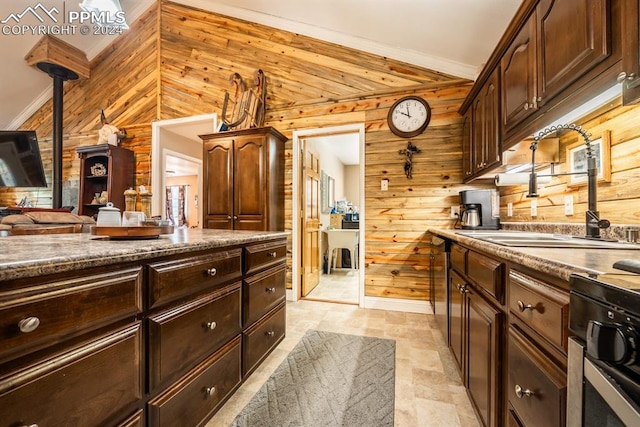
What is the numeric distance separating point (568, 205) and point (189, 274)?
7.46 ft

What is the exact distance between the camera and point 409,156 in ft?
9.74

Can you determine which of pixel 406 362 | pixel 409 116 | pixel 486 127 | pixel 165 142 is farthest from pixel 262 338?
pixel 165 142

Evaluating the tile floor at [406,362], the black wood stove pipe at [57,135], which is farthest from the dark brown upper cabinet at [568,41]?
the black wood stove pipe at [57,135]

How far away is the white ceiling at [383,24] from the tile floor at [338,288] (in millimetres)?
2977

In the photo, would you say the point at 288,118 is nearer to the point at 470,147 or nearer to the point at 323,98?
the point at 323,98

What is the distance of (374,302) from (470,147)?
1960 mm

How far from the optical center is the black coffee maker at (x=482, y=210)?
2457 mm

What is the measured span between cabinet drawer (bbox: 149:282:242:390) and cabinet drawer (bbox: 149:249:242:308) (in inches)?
2.4

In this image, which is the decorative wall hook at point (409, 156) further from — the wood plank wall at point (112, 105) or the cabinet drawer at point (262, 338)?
the wood plank wall at point (112, 105)

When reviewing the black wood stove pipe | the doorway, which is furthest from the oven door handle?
the black wood stove pipe

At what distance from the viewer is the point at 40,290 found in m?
0.64

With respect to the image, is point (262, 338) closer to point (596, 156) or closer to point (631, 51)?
point (631, 51)

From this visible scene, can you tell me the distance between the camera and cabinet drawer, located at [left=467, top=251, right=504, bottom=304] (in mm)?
1029

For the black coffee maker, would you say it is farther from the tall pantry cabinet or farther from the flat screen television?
the flat screen television
